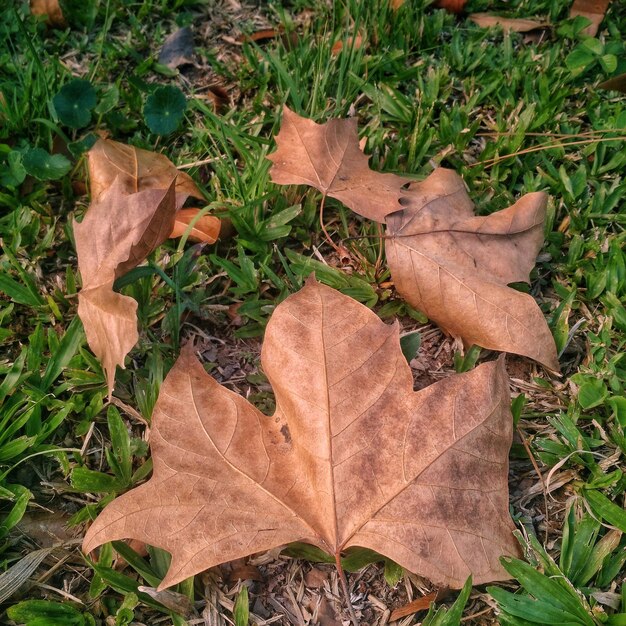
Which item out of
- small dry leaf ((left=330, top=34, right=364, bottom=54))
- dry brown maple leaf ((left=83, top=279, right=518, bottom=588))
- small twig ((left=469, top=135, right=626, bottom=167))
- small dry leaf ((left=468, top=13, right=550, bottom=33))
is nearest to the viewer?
dry brown maple leaf ((left=83, top=279, right=518, bottom=588))

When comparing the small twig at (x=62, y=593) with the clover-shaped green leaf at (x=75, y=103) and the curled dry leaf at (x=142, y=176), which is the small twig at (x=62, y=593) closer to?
the curled dry leaf at (x=142, y=176)

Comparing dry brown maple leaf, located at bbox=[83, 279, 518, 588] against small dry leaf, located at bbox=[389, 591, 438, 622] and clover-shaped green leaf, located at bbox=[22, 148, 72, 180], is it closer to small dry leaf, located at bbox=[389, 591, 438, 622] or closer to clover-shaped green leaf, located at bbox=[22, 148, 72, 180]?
small dry leaf, located at bbox=[389, 591, 438, 622]

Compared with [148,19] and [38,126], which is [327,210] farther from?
[148,19]

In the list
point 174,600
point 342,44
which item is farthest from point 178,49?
point 174,600

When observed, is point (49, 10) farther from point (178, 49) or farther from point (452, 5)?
point (452, 5)

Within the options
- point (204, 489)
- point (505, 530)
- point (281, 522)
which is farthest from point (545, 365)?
point (204, 489)

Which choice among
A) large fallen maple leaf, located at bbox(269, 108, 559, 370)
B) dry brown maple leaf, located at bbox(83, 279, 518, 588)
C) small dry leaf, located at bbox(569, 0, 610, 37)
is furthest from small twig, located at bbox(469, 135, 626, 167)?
→ dry brown maple leaf, located at bbox(83, 279, 518, 588)
